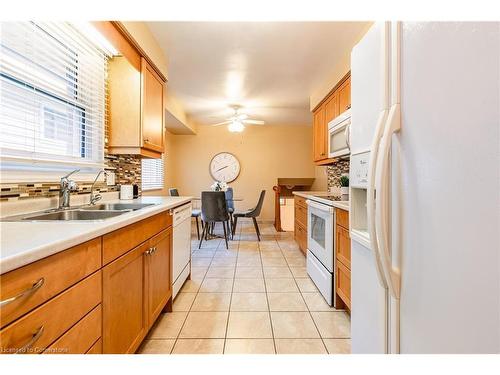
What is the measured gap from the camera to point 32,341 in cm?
66

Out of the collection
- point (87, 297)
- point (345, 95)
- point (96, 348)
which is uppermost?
point (345, 95)

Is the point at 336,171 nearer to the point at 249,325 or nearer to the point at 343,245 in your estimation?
the point at 343,245

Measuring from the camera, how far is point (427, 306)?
71 cm

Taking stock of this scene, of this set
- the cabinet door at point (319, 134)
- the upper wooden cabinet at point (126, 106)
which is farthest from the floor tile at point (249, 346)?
the cabinet door at point (319, 134)

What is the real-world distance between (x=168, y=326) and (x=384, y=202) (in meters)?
1.71

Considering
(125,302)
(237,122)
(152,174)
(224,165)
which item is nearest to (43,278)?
(125,302)

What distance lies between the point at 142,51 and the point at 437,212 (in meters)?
2.39

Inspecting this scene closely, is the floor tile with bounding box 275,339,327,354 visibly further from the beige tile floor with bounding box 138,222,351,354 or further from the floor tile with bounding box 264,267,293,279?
the floor tile with bounding box 264,267,293,279

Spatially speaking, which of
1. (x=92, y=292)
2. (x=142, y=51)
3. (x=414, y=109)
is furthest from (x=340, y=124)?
(x=92, y=292)

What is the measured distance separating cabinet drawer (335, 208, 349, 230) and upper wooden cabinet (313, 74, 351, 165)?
1.29 m

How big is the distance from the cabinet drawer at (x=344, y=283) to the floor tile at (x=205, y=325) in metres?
0.93

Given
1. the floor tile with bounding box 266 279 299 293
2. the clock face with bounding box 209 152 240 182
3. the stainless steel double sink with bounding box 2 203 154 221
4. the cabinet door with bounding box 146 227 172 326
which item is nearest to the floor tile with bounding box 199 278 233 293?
the floor tile with bounding box 266 279 299 293
